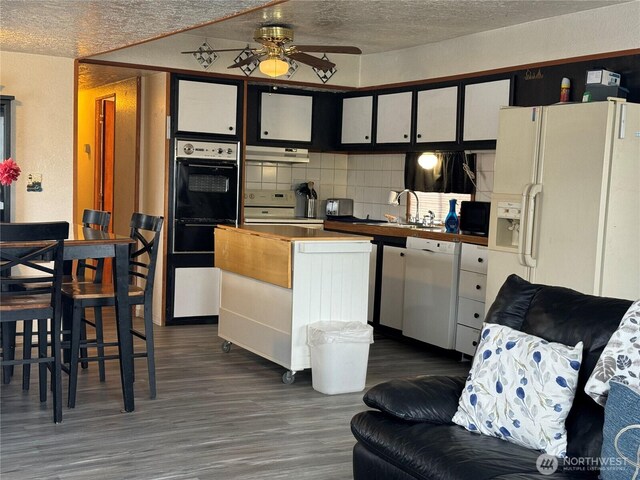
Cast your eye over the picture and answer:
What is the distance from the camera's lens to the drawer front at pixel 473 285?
5707 millimetres

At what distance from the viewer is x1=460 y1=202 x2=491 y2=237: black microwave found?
592 cm

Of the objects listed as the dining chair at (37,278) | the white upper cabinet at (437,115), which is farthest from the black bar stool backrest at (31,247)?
the white upper cabinet at (437,115)

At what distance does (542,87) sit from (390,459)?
3590 mm

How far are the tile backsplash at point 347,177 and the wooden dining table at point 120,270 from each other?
11.5 feet

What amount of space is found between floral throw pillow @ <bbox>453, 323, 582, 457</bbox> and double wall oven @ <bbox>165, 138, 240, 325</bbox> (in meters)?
4.37

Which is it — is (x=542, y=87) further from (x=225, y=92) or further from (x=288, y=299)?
(x=225, y=92)

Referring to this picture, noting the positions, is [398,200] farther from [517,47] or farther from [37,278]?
[37,278]

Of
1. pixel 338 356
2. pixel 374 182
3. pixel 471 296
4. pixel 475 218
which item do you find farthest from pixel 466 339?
pixel 374 182

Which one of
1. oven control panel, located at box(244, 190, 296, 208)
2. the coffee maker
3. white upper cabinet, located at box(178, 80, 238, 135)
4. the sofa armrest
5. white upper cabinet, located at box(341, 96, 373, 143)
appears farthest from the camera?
the coffee maker

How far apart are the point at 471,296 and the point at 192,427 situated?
7.85 feet

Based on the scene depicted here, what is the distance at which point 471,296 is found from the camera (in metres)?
5.79

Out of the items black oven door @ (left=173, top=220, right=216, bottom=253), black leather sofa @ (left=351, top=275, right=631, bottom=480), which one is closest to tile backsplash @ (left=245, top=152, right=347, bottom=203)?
black oven door @ (left=173, top=220, right=216, bottom=253)

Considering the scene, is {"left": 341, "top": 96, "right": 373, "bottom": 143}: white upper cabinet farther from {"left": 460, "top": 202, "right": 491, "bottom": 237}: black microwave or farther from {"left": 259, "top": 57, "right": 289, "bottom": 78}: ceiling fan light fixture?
{"left": 259, "top": 57, "right": 289, "bottom": 78}: ceiling fan light fixture

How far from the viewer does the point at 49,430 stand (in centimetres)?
411
